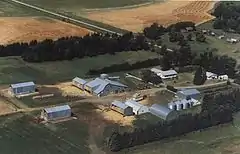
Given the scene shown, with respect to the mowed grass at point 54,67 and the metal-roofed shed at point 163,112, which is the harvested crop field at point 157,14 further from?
the metal-roofed shed at point 163,112

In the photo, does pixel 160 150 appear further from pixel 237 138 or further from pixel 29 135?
pixel 29 135

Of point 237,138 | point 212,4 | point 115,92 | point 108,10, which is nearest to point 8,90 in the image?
point 115,92

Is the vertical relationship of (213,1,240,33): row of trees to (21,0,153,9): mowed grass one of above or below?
below

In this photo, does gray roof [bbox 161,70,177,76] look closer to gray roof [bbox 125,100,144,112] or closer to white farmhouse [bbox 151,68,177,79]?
white farmhouse [bbox 151,68,177,79]

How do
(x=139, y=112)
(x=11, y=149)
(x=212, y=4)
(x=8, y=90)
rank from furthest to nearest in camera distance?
(x=212, y=4), (x=8, y=90), (x=139, y=112), (x=11, y=149)

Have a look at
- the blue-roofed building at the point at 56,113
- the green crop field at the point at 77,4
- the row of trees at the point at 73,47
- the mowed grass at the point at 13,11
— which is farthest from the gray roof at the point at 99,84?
the green crop field at the point at 77,4

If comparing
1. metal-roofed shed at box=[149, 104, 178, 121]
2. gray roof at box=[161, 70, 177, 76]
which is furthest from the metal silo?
gray roof at box=[161, 70, 177, 76]
